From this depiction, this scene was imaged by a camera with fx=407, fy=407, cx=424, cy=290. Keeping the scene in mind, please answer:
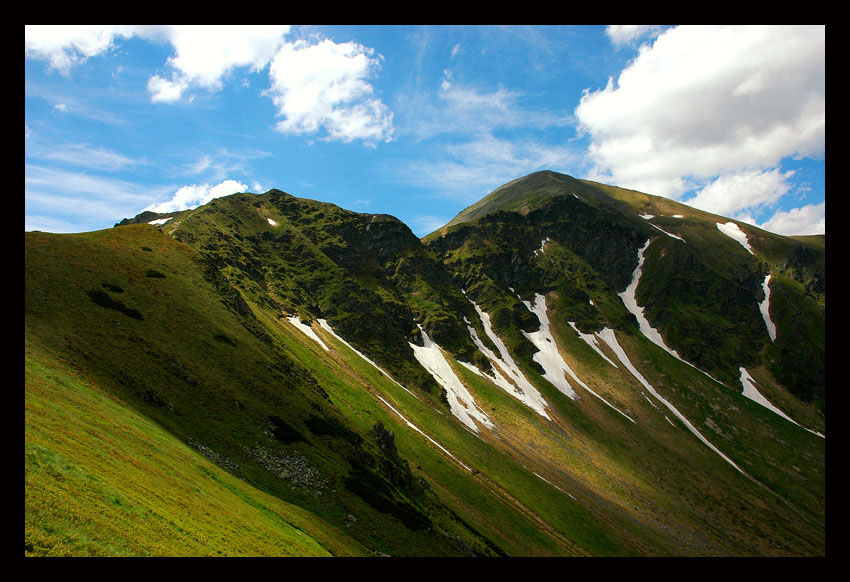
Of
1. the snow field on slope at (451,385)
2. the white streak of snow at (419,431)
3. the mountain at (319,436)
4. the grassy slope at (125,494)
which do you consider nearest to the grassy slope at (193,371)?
the mountain at (319,436)

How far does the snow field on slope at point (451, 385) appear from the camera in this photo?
13812cm

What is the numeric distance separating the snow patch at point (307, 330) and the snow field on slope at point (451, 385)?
47394mm

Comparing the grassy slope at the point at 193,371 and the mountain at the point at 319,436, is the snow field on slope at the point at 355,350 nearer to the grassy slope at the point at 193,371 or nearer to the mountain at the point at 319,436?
the mountain at the point at 319,436

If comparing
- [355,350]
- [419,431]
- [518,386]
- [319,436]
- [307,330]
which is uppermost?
[307,330]

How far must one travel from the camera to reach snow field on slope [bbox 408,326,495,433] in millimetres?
138125

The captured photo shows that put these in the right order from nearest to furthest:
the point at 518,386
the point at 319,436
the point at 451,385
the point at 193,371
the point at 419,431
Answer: the point at 193,371 → the point at 319,436 → the point at 419,431 → the point at 451,385 → the point at 518,386

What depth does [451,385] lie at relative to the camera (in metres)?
159

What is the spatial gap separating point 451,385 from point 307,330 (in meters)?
58.7

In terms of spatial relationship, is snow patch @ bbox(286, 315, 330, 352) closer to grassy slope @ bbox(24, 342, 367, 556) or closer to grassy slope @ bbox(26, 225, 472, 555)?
grassy slope @ bbox(26, 225, 472, 555)

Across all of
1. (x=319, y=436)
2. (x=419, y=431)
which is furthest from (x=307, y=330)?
(x=319, y=436)

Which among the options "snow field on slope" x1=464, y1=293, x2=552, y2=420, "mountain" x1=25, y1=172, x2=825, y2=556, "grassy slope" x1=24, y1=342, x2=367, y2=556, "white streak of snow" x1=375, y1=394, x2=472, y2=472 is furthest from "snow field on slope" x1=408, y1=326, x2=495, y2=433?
"grassy slope" x1=24, y1=342, x2=367, y2=556

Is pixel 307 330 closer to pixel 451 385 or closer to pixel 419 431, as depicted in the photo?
pixel 451 385
